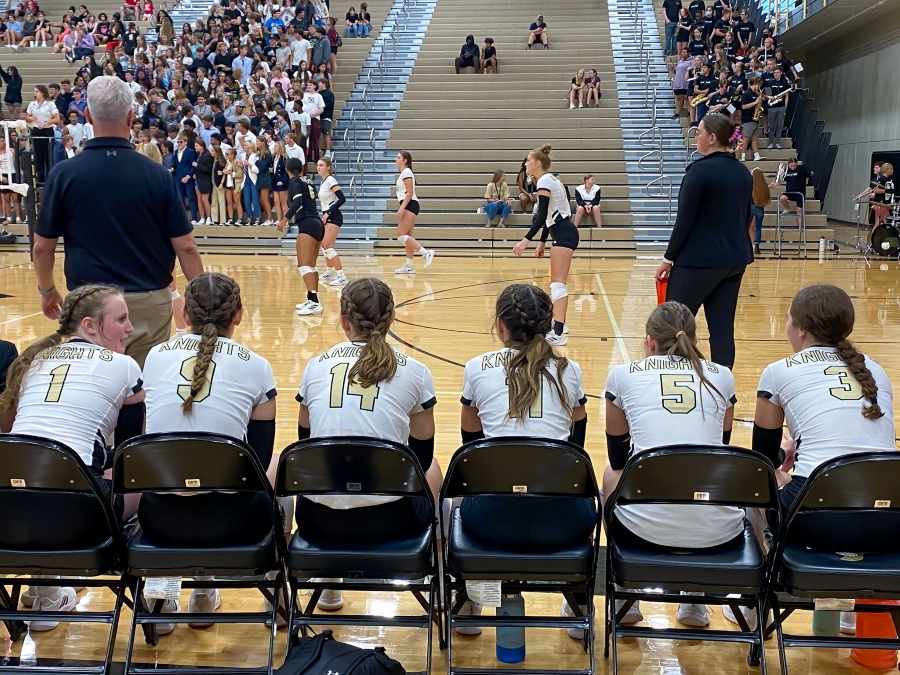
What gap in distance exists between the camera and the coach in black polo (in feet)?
12.1

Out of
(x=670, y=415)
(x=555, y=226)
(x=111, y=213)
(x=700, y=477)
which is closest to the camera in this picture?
(x=700, y=477)

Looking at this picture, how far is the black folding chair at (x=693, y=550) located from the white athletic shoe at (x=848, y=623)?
543 millimetres

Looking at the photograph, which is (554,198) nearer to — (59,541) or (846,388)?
(846,388)

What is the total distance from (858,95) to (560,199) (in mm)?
15453

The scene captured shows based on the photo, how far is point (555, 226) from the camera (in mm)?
7406

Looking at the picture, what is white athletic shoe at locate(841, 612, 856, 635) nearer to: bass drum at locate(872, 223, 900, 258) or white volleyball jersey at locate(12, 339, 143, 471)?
white volleyball jersey at locate(12, 339, 143, 471)

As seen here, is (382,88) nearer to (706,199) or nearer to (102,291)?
(706,199)

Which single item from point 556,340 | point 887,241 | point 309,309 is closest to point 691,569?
point 556,340

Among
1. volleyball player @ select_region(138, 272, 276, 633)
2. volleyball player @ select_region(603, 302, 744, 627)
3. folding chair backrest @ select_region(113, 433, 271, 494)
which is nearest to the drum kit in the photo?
volleyball player @ select_region(603, 302, 744, 627)

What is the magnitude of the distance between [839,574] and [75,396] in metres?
2.36

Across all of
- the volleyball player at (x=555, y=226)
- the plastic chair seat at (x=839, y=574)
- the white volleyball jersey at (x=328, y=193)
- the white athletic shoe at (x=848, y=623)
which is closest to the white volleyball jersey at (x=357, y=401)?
the plastic chair seat at (x=839, y=574)

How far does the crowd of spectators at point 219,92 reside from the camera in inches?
631

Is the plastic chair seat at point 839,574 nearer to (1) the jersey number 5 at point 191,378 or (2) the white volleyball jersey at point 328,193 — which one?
(1) the jersey number 5 at point 191,378

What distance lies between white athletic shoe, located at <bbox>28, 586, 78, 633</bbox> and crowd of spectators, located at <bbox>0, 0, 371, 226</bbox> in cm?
1231
